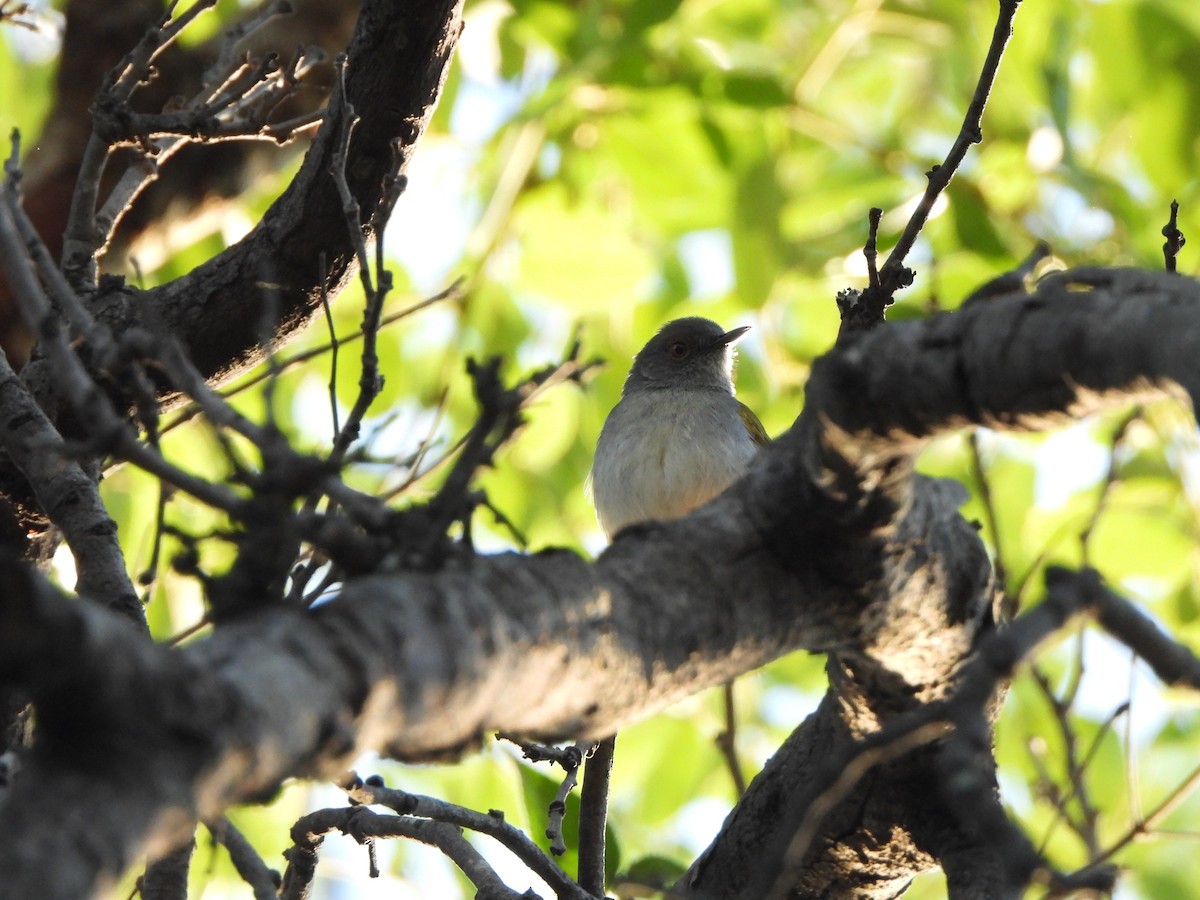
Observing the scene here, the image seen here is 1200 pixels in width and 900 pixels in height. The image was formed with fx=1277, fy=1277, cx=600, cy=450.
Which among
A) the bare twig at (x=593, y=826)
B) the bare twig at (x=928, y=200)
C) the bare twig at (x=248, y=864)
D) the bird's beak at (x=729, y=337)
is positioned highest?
the bird's beak at (x=729, y=337)

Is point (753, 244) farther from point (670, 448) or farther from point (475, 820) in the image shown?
point (475, 820)

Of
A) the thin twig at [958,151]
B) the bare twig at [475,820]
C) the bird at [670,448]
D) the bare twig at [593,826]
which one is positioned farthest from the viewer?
the bird at [670,448]

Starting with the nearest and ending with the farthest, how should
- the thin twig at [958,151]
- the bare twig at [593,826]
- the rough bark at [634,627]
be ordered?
the rough bark at [634,627], the thin twig at [958,151], the bare twig at [593,826]

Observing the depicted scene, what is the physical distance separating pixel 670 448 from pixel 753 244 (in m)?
0.92

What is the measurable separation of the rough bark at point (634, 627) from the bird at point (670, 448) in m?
2.51

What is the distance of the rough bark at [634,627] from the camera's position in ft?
3.85

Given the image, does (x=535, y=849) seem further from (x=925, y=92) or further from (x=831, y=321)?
(x=925, y=92)

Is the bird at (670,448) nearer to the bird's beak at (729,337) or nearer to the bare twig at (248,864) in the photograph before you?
the bird's beak at (729,337)

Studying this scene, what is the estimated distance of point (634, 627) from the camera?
5.80ft

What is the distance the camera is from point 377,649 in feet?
4.63

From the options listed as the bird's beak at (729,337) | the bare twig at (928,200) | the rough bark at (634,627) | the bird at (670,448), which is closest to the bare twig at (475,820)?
the rough bark at (634,627)

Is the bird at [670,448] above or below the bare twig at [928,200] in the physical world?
above

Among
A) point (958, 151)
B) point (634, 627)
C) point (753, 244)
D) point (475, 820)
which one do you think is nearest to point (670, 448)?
point (753, 244)

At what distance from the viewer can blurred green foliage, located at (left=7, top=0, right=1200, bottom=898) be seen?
5.11 meters
